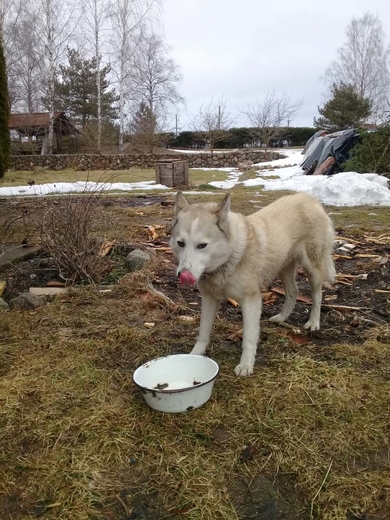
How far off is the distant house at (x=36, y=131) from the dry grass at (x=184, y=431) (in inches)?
1149

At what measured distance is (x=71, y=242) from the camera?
4809mm

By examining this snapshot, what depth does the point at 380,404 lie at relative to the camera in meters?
2.53

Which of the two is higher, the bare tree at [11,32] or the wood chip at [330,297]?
the bare tree at [11,32]

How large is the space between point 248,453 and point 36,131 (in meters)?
33.3

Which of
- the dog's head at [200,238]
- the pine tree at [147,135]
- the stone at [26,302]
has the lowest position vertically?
the stone at [26,302]

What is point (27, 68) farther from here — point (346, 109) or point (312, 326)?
point (312, 326)

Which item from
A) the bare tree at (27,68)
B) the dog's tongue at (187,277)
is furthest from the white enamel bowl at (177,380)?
the bare tree at (27,68)

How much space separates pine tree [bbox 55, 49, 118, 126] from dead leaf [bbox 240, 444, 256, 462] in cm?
3709

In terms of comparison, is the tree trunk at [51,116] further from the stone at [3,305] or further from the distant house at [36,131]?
the stone at [3,305]

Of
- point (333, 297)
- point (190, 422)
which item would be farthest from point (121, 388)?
point (333, 297)

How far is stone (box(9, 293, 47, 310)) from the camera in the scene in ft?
13.4

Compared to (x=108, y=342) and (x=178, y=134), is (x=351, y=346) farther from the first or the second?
(x=178, y=134)

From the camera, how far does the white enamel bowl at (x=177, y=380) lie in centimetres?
239

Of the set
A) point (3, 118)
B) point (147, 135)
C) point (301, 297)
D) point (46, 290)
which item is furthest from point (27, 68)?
point (301, 297)
